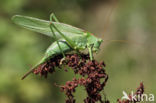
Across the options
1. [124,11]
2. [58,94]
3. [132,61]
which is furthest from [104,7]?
[58,94]

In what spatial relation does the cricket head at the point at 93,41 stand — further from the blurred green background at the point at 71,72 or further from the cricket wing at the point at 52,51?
the blurred green background at the point at 71,72

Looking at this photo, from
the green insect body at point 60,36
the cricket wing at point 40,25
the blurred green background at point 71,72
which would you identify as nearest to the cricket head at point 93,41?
the green insect body at point 60,36

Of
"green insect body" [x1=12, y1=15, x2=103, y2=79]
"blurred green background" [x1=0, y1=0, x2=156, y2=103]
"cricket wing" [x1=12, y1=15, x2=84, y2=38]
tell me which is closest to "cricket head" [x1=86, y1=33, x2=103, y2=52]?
"green insect body" [x1=12, y1=15, x2=103, y2=79]

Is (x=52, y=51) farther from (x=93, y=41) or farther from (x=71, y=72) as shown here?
(x=71, y=72)

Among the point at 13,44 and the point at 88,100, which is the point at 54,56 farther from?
the point at 13,44

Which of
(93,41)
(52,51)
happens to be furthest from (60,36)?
(93,41)

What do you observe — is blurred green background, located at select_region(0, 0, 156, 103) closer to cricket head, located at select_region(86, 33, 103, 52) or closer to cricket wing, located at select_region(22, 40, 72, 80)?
cricket wing, located at select_region(22, 40, 72, 80)
